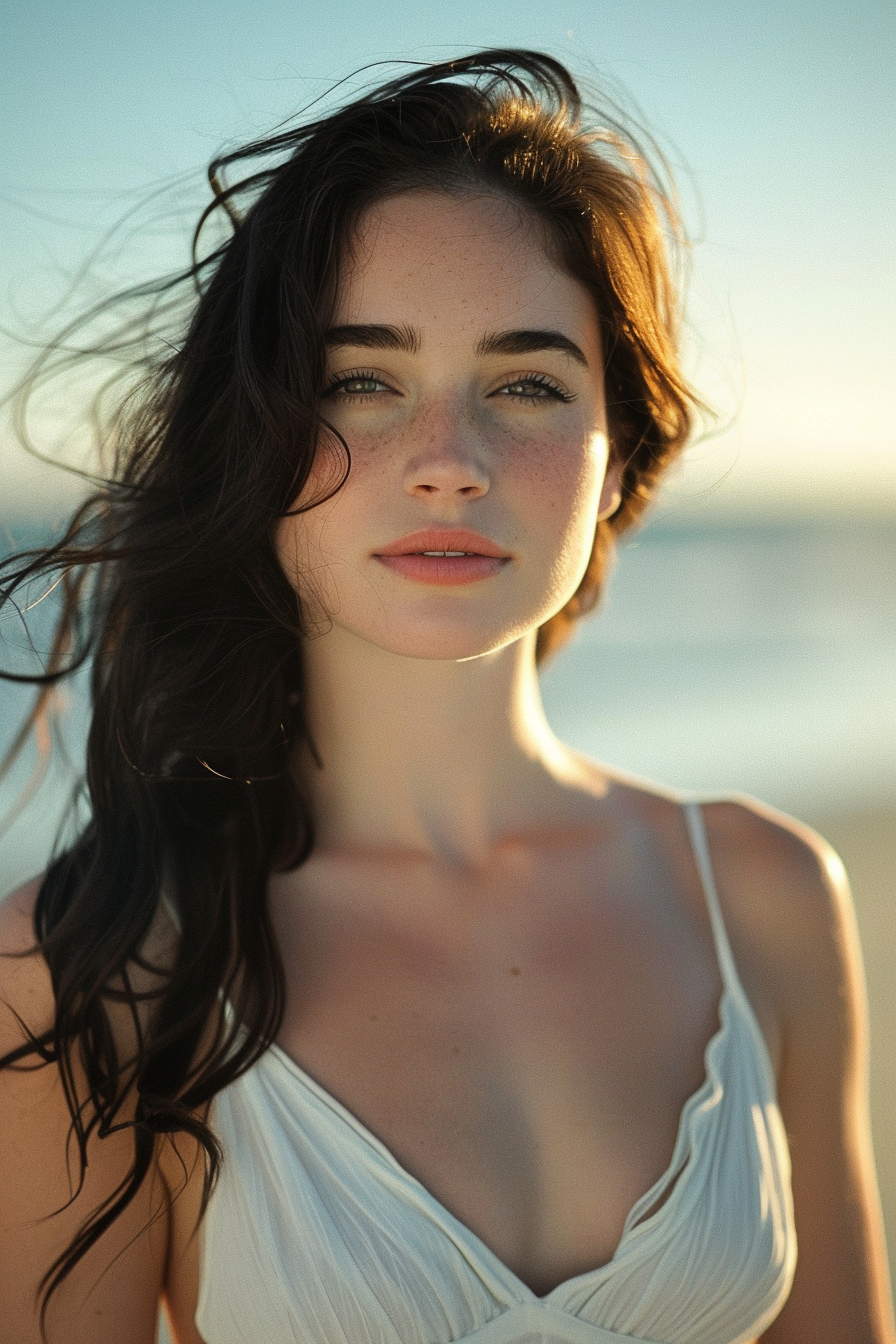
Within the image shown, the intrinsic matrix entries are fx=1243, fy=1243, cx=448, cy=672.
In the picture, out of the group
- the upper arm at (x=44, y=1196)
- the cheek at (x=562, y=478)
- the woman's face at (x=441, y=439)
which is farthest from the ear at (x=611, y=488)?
the upper arm at (x=44, y=1196)

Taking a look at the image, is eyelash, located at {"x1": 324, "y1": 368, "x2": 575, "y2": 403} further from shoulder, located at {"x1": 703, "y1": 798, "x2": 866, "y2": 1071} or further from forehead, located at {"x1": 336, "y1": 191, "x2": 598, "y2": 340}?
shoulder, located at {"x1": 703, "y1": 798, "x2": 866, "y2": 1071}

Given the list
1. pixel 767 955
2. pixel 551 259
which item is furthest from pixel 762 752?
pixel 551 259

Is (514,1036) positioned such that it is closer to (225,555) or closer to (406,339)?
(225,555)

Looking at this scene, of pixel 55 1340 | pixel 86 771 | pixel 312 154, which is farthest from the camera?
pixel 86 771

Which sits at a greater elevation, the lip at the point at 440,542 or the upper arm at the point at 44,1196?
the lip at the point at 440,542

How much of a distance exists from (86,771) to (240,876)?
0.29 m

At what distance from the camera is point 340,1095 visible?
1765 millimetres

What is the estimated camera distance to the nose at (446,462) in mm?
1678

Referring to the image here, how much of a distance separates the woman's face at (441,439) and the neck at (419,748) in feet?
0.62

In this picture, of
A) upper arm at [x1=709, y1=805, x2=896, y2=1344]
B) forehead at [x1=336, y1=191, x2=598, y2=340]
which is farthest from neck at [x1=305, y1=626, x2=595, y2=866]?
forehead at [x1=336, y1=191, x2=598, y2=340]

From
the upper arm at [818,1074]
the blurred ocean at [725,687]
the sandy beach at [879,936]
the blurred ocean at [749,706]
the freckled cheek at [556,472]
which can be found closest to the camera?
the freckled cheek at [556,472]

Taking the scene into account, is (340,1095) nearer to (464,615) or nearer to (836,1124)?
(464,615)

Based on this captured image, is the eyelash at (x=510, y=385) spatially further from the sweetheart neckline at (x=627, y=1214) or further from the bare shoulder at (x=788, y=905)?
the sweetheart neckline at (x=627, y=1214)

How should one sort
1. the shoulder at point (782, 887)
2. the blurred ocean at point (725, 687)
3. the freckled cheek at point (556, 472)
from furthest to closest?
the blurred ocean at point (725, 687) < the shoulder at point (782, 887) < the freckled cheek at point (556, 472)
